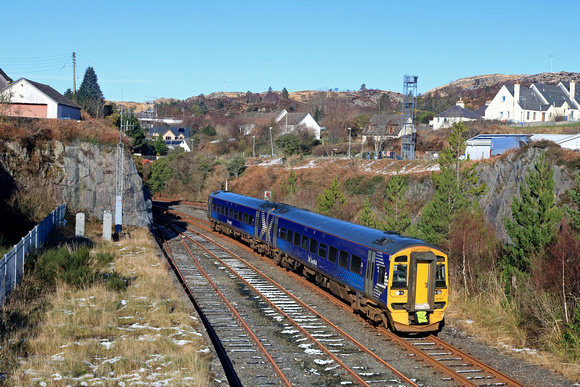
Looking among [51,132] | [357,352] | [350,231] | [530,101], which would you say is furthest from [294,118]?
[357,352]

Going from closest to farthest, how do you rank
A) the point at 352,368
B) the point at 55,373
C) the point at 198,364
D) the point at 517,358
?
the point at 55,373 < the point at 198,364 < the point at 352,368 < the point at 517,358

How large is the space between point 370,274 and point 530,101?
76.5 m

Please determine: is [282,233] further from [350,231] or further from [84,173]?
[84,173]

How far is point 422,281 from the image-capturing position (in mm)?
14828

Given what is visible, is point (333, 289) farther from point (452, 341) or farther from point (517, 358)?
point (517, 358)

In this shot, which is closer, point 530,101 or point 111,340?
point 111,340

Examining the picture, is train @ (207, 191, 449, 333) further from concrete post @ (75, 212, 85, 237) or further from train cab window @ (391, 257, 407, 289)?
concrete post @ (75, 212, 85, 237)

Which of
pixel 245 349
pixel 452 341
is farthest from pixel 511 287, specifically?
pixel 245 349

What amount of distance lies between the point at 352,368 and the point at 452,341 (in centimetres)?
383

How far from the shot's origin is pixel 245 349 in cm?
1349

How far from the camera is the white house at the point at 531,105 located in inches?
3152

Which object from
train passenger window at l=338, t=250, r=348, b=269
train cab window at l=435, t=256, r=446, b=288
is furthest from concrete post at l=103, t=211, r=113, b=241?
train cab window at l=435, t=256, r=446, b=288

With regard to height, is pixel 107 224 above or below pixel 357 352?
above

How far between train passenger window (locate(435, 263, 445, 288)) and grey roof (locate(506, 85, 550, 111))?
239 feet
